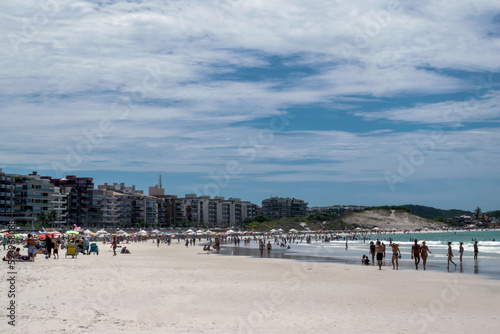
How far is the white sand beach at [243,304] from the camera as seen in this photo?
11.6 metres

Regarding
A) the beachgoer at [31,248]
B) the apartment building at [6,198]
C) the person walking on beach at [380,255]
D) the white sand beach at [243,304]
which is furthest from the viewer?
the apartment building at [6,198]

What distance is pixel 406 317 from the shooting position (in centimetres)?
1330

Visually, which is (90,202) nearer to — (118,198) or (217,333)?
(118,198)

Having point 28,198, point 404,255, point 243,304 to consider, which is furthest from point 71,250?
point 28,198

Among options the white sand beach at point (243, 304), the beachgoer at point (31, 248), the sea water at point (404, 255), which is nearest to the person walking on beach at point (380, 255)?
the sea water at point (404, 255)

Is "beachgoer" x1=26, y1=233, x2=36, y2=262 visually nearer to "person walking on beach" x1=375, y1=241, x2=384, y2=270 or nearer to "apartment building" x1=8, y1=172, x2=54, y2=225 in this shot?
"person walking on beach" x1=375, y1=241, x2=384, y2=270

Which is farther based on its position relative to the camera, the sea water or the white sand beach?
the sea water

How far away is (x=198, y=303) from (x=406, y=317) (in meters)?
5.83

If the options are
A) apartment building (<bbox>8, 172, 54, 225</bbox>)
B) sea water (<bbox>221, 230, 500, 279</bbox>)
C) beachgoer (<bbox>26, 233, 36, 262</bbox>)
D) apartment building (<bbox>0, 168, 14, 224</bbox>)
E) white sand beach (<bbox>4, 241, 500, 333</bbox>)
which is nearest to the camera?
white sand beach (<bbox>4, 241, 500, 333</bbox>)

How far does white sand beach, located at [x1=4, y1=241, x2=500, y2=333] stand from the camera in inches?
457

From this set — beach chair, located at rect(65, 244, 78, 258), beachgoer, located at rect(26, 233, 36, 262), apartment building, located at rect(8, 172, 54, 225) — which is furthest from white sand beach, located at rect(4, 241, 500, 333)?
apartment building, located at rect(8, 172, 54, 225)

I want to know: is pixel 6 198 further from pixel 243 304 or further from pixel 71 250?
→ pixel 243 304

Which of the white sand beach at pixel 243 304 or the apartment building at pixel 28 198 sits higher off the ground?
the apartment building at pixel 28 198

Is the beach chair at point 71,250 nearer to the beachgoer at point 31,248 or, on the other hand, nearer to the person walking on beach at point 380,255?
the beachgoer at point 31,248
